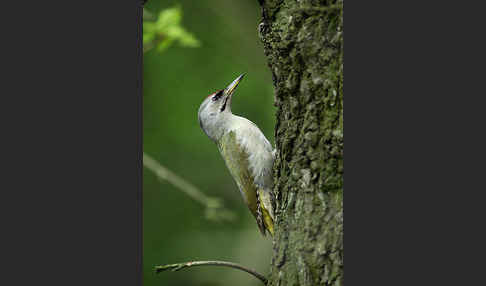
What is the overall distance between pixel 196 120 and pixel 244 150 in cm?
47

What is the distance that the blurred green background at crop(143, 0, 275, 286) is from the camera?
383 centimetres

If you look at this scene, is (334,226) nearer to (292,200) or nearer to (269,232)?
(292,200)

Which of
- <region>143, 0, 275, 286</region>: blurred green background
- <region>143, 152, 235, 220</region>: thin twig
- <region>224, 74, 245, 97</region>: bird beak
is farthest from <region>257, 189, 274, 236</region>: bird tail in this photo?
<region>224, 74, 245, 97</region>: bird beak

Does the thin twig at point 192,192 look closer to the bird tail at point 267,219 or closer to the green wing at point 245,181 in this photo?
the green wing at point 245,181

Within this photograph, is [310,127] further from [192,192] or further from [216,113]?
[192,192]

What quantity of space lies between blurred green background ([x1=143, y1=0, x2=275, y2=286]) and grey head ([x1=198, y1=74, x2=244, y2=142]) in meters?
0.05

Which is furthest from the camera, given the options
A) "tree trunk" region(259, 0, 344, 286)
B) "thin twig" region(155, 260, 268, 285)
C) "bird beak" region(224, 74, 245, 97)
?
"bird beak" region(224, 74, 245, 97)

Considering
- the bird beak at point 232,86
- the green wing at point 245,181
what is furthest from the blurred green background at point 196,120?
the green wing at point 245,181

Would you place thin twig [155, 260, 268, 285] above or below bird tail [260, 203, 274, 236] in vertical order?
below

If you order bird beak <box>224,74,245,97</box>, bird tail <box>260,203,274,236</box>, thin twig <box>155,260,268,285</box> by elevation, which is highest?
bird beak <box>224,74,245,97</box>

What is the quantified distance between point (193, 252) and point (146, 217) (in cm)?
47

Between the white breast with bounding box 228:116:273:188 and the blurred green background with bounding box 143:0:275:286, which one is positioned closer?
the blurred green background with bounding box 143:0:275:286

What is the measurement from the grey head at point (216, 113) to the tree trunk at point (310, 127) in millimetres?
979

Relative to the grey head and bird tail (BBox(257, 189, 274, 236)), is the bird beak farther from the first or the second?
bird tail (BBox(257, 189, 274, 236))
